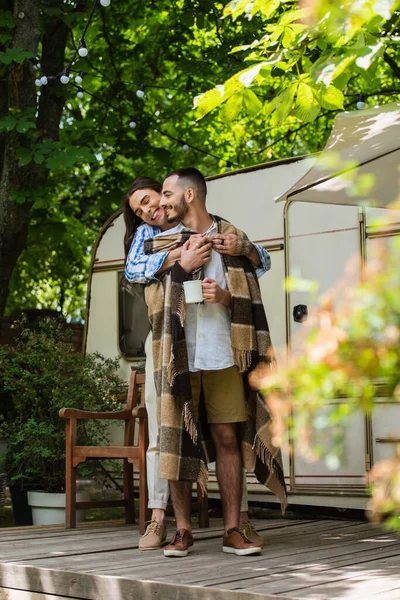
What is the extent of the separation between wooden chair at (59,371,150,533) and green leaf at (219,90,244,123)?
2.05 meters

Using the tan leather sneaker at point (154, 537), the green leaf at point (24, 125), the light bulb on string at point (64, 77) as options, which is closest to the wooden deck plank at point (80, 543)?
the tan leather sneaker at point (154, 537)

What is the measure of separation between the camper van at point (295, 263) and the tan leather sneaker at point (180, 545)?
863 millimetres

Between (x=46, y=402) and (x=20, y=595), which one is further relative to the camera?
(x=46, y=402)

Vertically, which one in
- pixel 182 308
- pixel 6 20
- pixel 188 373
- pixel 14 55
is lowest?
pixel 188 373

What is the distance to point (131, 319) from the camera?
7.39 meters

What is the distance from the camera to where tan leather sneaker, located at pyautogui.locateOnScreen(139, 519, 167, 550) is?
4711mm

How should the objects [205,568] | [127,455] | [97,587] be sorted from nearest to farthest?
[97,587] → [205,568] → [127,455]

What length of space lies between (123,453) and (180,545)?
1.35 metres

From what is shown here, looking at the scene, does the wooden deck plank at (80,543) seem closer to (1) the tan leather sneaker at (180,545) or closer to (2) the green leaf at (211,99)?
(1) the tan leather sneaker at (180,545)

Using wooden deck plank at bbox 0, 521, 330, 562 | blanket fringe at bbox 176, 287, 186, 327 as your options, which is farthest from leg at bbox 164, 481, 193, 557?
blanket fringe at bbox 176, 287, 186, 327

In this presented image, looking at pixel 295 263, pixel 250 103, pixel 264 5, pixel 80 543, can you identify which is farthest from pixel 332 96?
pixel 80 543

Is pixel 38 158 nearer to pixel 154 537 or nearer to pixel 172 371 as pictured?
pixel 172 371

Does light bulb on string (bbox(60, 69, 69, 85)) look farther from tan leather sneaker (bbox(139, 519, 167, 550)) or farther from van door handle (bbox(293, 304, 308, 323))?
tan leather sneaker (bbox(139, 519, 167, 550))

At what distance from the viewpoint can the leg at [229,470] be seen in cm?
442
